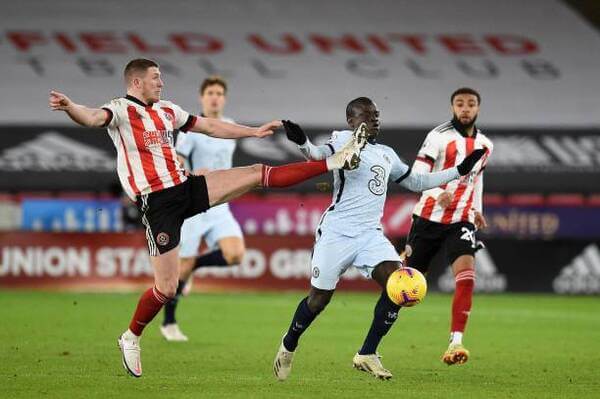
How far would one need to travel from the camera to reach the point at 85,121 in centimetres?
748

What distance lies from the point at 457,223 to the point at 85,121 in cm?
343

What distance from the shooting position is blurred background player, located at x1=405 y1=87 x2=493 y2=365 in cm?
943

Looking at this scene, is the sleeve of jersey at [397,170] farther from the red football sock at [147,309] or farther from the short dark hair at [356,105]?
the red football sock at [147,309]

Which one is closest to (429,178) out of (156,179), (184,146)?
(156,179)

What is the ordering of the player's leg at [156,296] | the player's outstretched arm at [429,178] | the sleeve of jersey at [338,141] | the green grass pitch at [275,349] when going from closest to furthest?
1. the green grass pitch at [275,349]
2. the sleeve of jersey at [338,141]
3. the player's leg at [156,296]
4. the player's outstretched arm at [429,178]

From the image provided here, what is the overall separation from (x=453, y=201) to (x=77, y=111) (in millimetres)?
3482

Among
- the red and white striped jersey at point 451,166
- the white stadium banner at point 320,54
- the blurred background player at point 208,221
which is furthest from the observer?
the white stadium banner at point 320,54

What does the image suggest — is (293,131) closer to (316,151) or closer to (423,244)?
(316,151)

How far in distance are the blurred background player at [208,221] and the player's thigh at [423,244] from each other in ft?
7.63

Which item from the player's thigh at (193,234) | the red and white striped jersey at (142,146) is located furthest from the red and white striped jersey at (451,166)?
the player's thigh at (193,234)

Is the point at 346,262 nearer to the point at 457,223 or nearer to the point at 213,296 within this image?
the point at 457,223

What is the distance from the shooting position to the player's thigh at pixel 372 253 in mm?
7898

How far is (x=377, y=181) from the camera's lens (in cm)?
798

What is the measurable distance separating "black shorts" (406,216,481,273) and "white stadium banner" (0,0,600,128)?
47.6 feet
